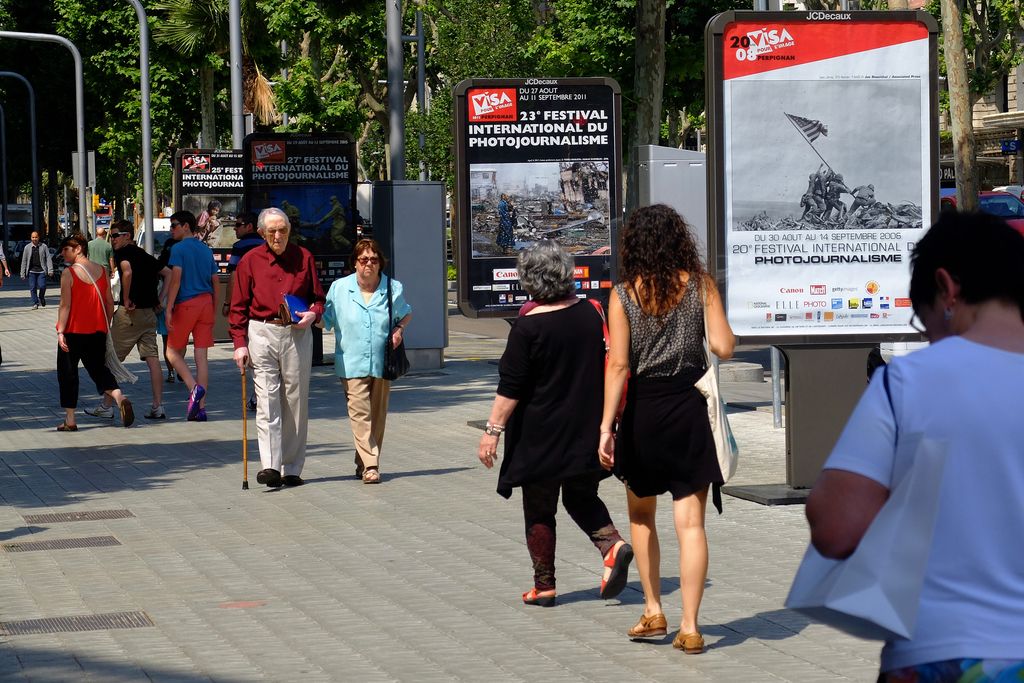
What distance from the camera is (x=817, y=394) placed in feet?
30.8

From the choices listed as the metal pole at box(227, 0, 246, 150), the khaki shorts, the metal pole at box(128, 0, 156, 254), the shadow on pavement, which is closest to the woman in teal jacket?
the shadow on pavement

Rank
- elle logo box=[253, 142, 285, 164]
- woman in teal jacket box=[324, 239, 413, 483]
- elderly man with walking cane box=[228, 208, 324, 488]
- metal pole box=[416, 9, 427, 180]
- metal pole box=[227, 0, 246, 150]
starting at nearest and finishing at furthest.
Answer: elderly man with walking cane box=[228, 208, 324, 488] < woman in teal jacket box=[324, 239, 413, 483] < elle logo box=[253, 142, 285, 164] < metal pole box=[227, 0, 246, 150] < metal pole box=[416, 9, 427, 180]

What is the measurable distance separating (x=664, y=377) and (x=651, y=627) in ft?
3.09

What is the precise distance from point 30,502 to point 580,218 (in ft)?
14.1

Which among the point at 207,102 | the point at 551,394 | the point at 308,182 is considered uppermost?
the point at 207,102

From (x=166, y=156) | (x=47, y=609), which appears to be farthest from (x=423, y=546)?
(x=166, y=156)

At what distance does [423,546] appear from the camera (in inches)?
331

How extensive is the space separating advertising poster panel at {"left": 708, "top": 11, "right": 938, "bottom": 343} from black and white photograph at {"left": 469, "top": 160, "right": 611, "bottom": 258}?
2.80m

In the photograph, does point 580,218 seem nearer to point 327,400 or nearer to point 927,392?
point 327,400

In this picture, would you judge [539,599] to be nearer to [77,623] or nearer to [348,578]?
[348,578]

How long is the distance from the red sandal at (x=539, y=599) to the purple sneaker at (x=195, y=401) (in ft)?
25.3

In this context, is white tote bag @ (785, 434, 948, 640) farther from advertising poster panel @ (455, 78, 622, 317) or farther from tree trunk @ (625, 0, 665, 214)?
tree trunk @ (625, 0, 665, 214)

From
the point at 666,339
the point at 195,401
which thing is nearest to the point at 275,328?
the point at 195,401

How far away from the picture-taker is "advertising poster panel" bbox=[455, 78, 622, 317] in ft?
38.9
